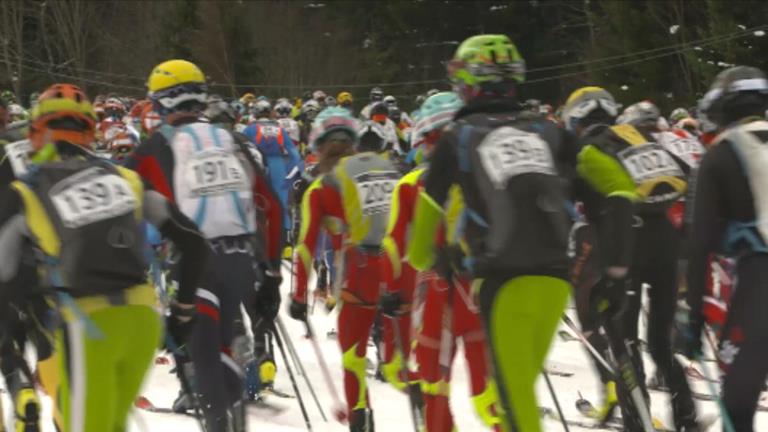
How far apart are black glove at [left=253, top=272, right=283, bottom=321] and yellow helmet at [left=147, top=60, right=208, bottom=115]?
1057 mm

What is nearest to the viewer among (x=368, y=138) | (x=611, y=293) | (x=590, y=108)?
(x=611, y=293)

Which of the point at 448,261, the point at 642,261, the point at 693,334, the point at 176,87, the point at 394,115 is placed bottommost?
the point at 394,115

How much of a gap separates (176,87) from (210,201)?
0.67 meters

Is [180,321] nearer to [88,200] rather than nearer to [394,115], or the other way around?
[88,200]

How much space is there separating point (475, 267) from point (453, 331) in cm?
156

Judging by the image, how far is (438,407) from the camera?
754 centimetres

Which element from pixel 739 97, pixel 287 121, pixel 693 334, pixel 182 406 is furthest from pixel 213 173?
pixel 287 121

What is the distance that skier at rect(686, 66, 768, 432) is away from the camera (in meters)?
5.95

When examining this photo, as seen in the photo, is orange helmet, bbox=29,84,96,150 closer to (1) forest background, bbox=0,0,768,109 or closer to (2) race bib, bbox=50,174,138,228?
(2) race bib, bbox=50,174,138,228

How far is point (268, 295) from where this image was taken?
7496 mm

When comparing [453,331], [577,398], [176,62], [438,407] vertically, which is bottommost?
[577,398]

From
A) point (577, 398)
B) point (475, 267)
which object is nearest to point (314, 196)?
point (475, 267)

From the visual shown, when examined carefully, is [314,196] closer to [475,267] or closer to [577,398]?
[475,267]

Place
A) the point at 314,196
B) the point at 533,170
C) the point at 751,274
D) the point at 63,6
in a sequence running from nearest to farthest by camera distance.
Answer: the point at 533,170 → the point at 751,274 → the point at 314,196 → the point at 63,6
